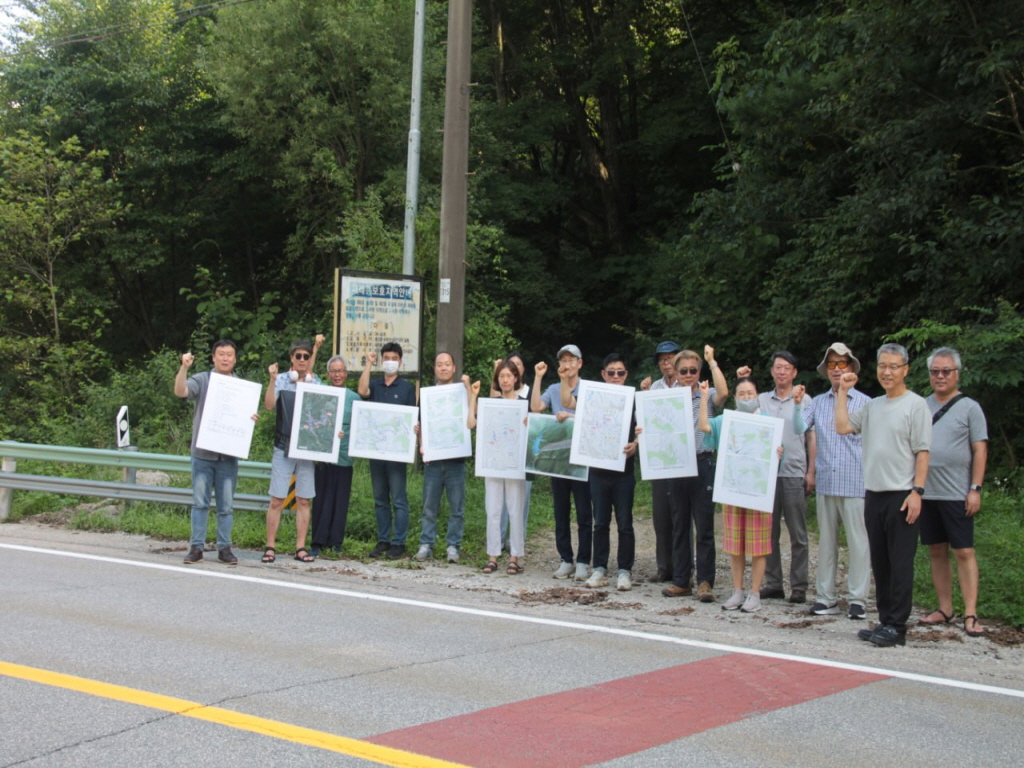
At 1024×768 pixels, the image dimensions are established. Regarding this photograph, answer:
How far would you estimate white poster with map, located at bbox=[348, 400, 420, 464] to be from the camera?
11.0 meters

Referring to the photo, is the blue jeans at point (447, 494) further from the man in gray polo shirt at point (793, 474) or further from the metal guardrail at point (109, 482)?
the man in gray polo shirt at point (793, 474)

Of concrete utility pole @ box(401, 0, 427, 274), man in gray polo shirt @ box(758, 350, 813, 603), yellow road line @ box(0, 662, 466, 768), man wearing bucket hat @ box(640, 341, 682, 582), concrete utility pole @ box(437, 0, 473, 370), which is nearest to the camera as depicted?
yellow road line @ box(0, 662, 466, 768)

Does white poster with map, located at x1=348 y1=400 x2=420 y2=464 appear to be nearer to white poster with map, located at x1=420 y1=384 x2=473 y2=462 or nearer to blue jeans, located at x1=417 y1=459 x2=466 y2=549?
white poster with map, located at x1=420 y1=384 x2=473 y2=462

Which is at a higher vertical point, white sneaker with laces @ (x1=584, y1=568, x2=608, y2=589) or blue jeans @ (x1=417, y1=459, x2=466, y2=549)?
blue jeans @ (x1=417, y1=459, x2=466, y2=549)

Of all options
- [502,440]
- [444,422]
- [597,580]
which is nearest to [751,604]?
[597,580]

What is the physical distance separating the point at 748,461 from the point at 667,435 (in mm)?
857

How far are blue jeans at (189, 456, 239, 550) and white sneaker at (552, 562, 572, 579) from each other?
10.9ft

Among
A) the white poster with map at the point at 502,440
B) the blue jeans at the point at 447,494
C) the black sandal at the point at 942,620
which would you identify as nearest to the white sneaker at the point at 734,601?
the black sandal at the point at 942,620

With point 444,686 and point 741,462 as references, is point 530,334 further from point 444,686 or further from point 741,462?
point 444,686

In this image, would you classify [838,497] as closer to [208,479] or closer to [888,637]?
[888,637]

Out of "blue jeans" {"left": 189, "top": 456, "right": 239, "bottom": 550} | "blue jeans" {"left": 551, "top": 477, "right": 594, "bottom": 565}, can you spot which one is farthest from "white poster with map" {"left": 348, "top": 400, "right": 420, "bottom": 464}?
"blue jeans" {"left": 551, "top": 477, "right": 594, "bottom": 565}

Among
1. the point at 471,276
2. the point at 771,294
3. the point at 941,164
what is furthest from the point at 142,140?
the point at 941,164

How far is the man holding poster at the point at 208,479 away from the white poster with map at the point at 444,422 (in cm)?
177

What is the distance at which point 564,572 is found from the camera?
10.4 metres
